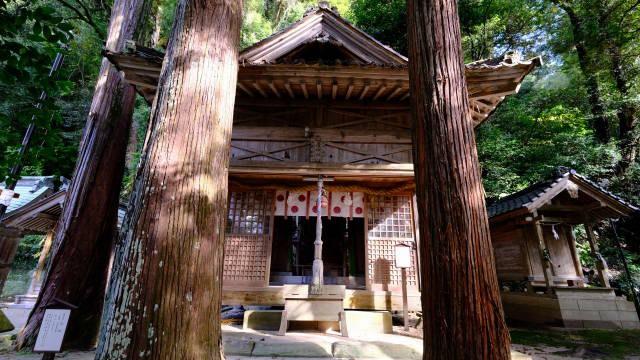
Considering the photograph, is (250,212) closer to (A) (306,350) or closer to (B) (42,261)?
(A) (306,350)

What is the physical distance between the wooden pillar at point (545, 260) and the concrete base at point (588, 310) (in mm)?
233

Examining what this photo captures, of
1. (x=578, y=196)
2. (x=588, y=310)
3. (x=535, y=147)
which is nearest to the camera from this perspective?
(x=588, y=310)

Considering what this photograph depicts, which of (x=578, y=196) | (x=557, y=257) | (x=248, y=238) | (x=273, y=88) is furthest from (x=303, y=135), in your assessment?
(x=557, y=257)

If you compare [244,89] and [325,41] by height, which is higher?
[325,41]

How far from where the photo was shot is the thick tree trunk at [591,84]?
1251 centimetres

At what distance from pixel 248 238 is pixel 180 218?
208 inches

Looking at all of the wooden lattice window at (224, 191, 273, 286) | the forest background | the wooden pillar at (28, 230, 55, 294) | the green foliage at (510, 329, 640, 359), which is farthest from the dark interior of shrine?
the wooden pillar at (28, 230, 55, 294)

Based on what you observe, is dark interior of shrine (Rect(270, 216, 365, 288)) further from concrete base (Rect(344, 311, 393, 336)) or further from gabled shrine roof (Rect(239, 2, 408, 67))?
gabled shrine roof (Rect(239, 2, 408, 67))

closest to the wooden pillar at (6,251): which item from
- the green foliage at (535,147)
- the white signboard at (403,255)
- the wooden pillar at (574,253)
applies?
the white signboard at (403,255)

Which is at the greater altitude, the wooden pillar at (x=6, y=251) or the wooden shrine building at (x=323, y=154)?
the wooden shrine building at (x=323, y=154)

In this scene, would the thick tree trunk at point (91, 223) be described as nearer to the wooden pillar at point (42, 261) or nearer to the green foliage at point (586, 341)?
the wooden pillar at point (42, 261)

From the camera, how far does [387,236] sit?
7316 mm

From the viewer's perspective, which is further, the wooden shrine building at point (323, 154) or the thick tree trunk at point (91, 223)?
the wooden shrine building at point (323, 154)

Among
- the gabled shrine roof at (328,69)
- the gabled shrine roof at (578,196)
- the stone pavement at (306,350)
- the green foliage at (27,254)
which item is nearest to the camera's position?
the stone pavement at (306,350)
